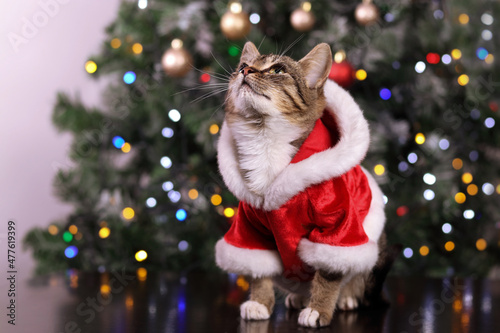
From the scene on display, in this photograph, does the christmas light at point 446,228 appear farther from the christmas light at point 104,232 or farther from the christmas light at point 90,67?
the christmas light at point 90,67

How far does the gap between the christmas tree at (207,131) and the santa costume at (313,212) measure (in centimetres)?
87

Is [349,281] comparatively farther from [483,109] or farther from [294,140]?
[483,109]

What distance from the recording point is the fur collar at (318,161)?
101cm

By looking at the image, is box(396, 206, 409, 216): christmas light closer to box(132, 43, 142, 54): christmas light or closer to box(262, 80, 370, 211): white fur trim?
box(262, 80, 370, 211): white fur trim

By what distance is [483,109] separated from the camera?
7.40 ft

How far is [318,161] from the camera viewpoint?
102 centimetres

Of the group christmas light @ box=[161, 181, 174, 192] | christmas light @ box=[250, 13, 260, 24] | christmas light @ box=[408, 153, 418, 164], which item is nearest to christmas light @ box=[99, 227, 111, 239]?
christmas light @ box=[161, 181, 174, 192]

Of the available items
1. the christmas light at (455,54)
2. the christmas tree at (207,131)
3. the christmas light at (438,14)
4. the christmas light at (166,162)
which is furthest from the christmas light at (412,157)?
the christmas light at (166,162)

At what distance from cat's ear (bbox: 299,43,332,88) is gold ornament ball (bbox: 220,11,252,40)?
31.3 inches

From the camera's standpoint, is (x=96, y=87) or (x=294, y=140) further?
(x=96, y=87)

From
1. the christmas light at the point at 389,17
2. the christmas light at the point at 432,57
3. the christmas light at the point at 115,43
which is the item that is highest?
the christmas light at the point at 389,17

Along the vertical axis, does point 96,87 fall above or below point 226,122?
above

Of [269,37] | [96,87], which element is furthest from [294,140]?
[96,87]

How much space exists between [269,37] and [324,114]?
1.05 metres
